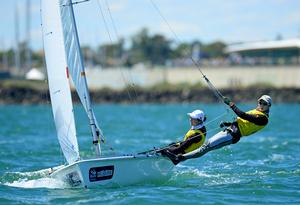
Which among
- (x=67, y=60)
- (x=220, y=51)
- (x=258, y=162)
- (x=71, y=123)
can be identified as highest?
(x=67, y=60)

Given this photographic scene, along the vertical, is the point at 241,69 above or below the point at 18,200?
below

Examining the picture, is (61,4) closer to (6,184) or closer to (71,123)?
(71,123)

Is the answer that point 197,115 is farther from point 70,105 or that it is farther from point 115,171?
point 70,105

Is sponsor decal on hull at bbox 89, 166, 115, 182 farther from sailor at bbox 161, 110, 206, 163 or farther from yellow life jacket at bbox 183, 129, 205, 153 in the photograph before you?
yellow life jacket at bbox 183, 129, 205, 153

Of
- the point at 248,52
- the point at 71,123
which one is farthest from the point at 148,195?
the point at 248,52

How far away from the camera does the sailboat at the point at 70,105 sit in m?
13.9

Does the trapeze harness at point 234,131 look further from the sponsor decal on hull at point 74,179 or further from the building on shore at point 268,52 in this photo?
the building on shore at point 268,52

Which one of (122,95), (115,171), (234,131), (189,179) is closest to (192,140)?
(234,131)

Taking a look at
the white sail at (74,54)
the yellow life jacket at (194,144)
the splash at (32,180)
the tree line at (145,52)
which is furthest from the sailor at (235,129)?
the tree line at (145,52)

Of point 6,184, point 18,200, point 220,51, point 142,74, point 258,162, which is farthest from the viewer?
point 220,51

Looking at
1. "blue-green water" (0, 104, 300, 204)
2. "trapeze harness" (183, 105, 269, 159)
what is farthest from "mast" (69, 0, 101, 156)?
"trapeze harness" (183, 105, 269, 159)

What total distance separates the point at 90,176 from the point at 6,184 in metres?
2.29

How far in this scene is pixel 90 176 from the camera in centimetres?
1365

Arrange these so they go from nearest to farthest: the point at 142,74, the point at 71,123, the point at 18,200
Answer: the point at 18,200 < the point at 71,123 < the point at 142,74
